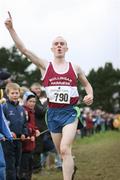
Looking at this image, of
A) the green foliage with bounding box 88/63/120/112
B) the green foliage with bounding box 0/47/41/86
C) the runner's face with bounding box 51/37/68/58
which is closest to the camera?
the runner's face with bounding box 51/37/68/58

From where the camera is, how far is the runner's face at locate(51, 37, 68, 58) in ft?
30.4

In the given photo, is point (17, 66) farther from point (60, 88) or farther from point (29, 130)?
point (60, 88)

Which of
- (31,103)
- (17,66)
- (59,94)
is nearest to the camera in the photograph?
(59,94)

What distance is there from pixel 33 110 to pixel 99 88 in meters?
100

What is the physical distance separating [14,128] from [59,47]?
1.68 meters

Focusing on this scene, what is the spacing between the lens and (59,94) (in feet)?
29.6

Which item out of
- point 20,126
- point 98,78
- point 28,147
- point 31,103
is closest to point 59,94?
point 20,126

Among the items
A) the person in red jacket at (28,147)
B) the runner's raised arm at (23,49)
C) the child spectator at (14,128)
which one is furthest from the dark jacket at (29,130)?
the runner's raised arm at (23,49)

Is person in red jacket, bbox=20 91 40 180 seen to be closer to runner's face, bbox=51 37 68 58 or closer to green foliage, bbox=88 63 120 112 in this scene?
runner's face, bbox=51 37 68 58

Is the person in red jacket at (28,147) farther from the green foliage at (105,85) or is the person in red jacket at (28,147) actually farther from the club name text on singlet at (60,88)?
the green foliage at (105,85)

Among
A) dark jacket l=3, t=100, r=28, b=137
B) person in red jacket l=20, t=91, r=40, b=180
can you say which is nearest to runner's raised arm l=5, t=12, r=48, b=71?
dark jacket l=3, t=100, r=28, b=137

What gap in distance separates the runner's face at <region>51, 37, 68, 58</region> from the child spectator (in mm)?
994

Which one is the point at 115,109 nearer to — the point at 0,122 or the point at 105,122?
the point at 105,122

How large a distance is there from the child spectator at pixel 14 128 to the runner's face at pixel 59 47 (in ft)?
3.26
